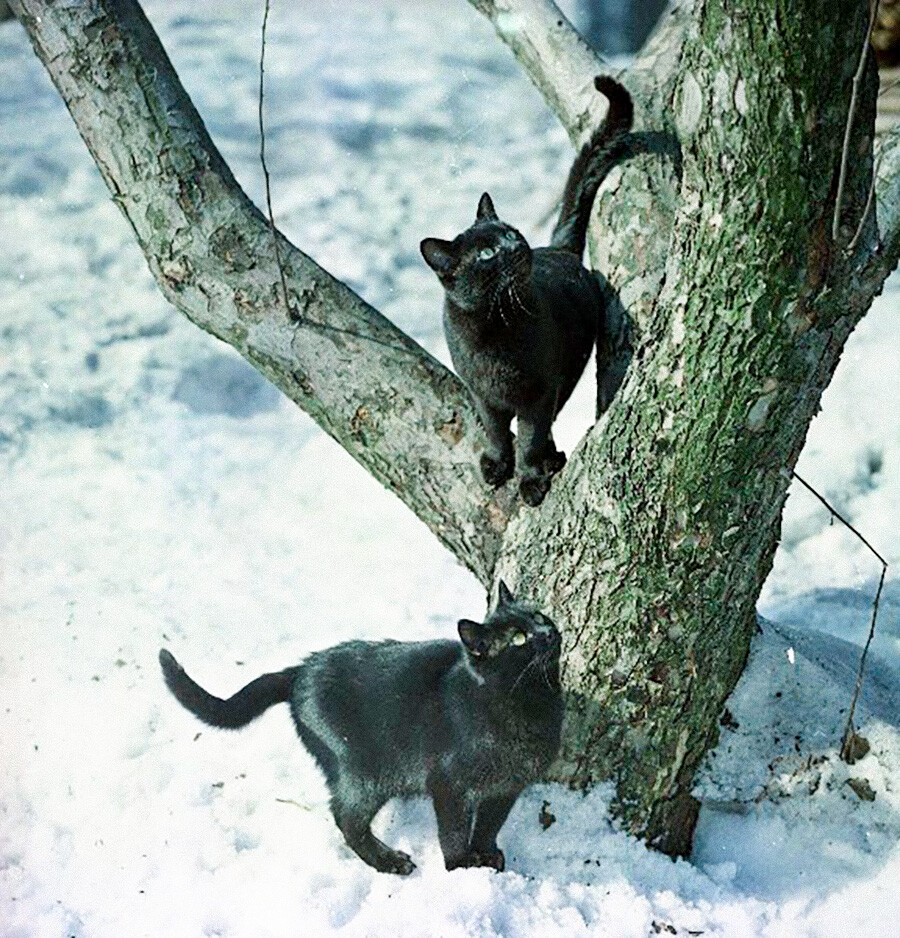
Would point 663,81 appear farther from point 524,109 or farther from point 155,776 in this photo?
point 524,109

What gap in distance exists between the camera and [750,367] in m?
1.88

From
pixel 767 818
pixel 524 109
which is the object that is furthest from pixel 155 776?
pixel 524 109

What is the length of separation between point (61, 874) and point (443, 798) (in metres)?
0.72

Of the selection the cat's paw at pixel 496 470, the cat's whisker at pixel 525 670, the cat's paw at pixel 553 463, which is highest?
the cat's paw at pixel 553 463

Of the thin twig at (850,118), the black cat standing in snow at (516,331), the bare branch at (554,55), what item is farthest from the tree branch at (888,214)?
the bare branch at (554,55)

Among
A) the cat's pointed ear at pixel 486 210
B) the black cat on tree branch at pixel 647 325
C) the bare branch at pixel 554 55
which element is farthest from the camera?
the bare branch at pixel 554 55

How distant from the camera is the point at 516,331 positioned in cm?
229

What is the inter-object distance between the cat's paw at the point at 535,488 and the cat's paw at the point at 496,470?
5 centimetres

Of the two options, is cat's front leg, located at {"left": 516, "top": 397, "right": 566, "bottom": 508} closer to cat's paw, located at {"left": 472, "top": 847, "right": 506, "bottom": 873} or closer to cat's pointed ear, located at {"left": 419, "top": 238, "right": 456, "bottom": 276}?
cat's pointed ear, located at {"left": 419, "top": 238, "right": 456, "bottom": 276}

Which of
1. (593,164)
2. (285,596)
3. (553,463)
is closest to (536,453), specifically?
(553,463)

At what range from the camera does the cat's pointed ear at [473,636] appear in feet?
6.84

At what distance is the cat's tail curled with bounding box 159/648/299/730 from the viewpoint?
92.7 inches

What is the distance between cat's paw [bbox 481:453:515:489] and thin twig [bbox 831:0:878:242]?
832 millimetres

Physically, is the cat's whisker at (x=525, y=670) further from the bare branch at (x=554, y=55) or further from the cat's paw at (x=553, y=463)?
the bare branch at (x=554, y=55)
